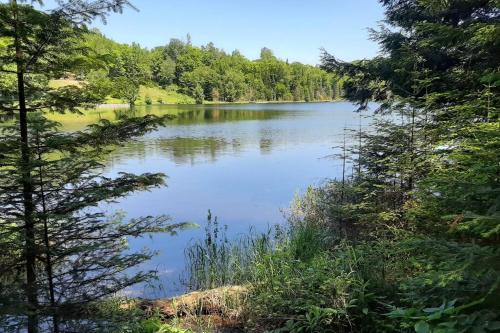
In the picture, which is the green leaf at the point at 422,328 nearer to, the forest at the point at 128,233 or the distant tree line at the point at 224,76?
the forest at the point at 128,233

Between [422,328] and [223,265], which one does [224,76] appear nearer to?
[223,265]

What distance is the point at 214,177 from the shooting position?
54.4 feet

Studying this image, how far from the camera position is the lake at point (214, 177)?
30.1 feet

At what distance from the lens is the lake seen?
362 inches

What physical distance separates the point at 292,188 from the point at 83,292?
36.1ft

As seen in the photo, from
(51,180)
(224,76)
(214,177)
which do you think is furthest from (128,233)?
(224,76)

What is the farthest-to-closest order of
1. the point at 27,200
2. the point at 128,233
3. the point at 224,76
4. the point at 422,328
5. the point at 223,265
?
the point at 224,76, the point at 223,265, the point at 128,233, the point at 27,200, the point at 422,328

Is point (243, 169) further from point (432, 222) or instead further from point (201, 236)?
point (432, 222)

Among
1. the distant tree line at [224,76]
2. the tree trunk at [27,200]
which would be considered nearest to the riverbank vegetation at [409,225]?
the tree trunk at [27,200]

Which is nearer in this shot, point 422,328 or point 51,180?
point 422,328

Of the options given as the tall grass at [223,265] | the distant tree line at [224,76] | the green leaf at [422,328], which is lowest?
the tall grass at [223,265]

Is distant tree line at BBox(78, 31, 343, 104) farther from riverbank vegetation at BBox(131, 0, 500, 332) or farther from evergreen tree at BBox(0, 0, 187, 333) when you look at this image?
evergreen tree at BBox(0, 0, 187, 333)

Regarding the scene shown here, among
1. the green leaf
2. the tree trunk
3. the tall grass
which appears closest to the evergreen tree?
the tree trunk

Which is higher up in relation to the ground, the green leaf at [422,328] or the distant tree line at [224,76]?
the distant tree line at [224,76]
